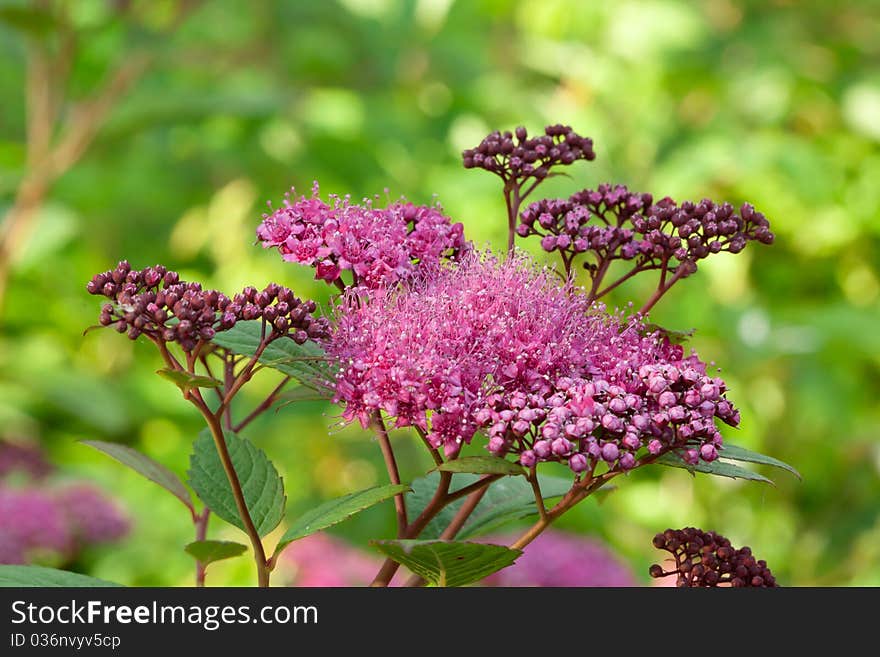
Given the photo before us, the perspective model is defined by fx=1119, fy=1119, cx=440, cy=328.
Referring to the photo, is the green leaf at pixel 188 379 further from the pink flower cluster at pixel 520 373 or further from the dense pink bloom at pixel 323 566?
the dense pink bloom at pixel 323 566

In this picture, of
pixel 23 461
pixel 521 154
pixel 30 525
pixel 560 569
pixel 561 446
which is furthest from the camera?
pixel 23 461

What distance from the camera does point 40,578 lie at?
64 centimetres

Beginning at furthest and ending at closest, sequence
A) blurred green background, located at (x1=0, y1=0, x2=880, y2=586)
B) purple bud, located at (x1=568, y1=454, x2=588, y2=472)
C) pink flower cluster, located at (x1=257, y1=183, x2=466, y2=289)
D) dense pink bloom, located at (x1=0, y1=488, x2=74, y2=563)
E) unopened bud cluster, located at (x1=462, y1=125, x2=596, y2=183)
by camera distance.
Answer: blurred green background, located at (x1=0, y1=0, x2=880, y2=586) < dense pink bloom, located at (x1=0, y1=488, x2=74, y2=563) < unopened bud cluster, located at (x1=462, y1=125, x2=596, y2=183) < pink flower cluster, located at (x1=257, y1=183, x2=466, y2=289) < purple bud, located at (x1=568, y1=454, x2=588, y2=472)

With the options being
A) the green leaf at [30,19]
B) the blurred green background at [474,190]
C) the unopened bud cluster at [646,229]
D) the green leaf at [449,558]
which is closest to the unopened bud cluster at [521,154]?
the unopened bud cluster at [646,229]

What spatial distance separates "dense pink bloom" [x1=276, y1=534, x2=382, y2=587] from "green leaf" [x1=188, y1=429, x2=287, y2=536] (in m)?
0.80

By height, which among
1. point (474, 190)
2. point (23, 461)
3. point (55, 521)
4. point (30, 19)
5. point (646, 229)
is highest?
point (474, 190)

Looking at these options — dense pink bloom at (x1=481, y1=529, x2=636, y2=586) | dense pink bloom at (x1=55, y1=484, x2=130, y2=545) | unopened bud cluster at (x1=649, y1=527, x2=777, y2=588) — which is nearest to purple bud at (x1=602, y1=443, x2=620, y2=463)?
unopened bud cluster at (x1=649, y1=527, x2=777, y2=588)

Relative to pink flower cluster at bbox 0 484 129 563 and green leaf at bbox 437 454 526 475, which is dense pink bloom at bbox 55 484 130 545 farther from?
green leaf at bbox 437 454 526 475

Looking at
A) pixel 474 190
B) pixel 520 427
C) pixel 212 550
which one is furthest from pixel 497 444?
pixel 474 190

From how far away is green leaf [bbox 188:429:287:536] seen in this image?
708mm

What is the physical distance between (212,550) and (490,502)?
0.19 m

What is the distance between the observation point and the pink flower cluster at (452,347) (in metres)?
0.63

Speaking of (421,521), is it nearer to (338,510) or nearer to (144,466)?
(338,510)

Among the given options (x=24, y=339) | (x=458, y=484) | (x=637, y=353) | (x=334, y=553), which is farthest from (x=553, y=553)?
(x=24, y=339)
